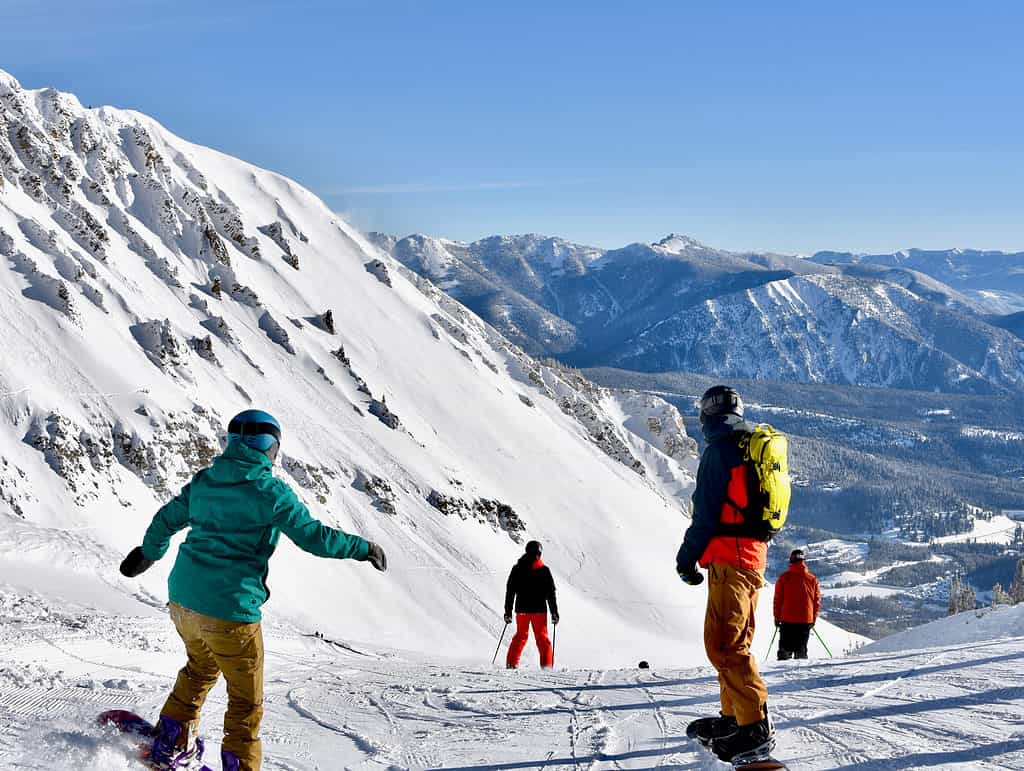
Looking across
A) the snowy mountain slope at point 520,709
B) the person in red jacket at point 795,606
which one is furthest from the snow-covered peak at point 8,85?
the person in red jacket at point 795,606

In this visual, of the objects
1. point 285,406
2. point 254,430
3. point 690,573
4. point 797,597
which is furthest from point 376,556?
point 285,406

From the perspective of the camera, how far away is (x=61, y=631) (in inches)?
479

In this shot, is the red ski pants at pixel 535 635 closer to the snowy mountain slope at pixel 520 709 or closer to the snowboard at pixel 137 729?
the snowy mountain slope at pixel 520 709

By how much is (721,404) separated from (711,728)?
2550mm

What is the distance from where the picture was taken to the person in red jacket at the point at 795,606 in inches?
570

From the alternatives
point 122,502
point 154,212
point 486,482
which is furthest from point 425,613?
point 154,212

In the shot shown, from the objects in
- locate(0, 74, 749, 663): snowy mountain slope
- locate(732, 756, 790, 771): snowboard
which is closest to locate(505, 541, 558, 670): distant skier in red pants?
locate(732, 756, 790, 771): snowboard

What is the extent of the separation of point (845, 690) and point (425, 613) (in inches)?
1063

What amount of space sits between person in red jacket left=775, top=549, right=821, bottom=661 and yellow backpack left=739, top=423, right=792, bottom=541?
866 centimetres

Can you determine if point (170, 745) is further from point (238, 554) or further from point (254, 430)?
point (254, 430)

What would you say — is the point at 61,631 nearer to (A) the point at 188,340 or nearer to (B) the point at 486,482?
(A) the point at 188,340

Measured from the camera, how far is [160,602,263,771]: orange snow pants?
560 cm

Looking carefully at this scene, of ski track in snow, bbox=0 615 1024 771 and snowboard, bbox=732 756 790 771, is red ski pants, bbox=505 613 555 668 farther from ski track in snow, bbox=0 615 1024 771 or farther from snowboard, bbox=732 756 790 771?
snowboard, bbox=732 756 790 771

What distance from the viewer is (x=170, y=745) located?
590 centimetres
